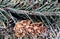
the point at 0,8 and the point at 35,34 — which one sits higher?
the point at 0,8

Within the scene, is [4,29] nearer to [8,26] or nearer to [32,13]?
[8,26]

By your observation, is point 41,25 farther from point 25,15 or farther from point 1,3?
point 1,3

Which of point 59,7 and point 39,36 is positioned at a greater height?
point 59,7

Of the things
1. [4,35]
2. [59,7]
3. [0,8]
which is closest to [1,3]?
[0,8]

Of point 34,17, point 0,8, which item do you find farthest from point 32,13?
point 0,8

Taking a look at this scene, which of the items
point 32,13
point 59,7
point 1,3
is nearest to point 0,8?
point 1,3
